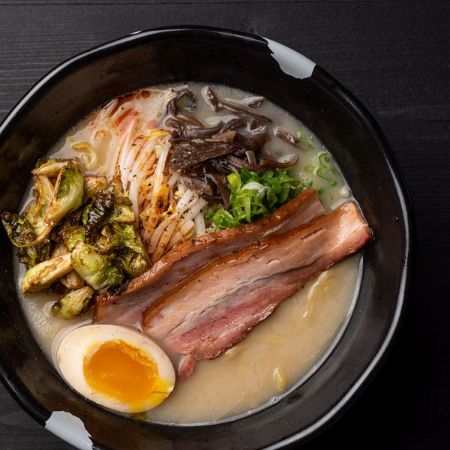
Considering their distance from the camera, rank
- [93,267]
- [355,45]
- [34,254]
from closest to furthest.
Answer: [93,267], [34,254], [355,45]

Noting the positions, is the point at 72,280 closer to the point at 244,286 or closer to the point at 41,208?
the point at 41,208

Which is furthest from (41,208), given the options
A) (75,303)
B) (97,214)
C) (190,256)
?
(190,256)

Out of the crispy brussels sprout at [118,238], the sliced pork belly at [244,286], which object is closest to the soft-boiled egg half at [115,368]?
the sliced pork belly at [244,286]

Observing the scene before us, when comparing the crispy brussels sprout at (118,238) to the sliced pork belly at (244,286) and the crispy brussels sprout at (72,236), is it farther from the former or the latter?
the sliced pork belly at (244,286)

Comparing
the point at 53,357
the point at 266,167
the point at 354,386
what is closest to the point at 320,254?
the point at 266,167

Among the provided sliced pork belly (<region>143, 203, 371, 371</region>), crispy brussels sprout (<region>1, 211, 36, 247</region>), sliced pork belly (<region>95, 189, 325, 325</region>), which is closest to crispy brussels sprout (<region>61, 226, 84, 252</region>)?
crispy brussels sprout (<region>1, 211, 36, 247</region>)

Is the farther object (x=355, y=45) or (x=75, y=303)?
(x=355, y=45)

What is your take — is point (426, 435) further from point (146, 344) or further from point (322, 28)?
point (322, 28)

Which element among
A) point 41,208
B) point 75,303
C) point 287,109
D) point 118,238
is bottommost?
point 75,303
